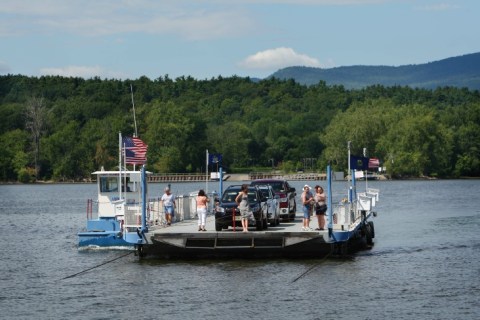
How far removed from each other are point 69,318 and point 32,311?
199cm

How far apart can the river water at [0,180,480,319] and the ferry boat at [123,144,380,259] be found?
52cm

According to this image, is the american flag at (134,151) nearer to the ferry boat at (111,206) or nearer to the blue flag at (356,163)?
the ferry boat at (111,206)

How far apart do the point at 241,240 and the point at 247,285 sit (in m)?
3.75

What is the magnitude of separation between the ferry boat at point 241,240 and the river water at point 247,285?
0.52 m

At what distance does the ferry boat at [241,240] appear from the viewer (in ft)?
130

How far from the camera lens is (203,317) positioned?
31.0m

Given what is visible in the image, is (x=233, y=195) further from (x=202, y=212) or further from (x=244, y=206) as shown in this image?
(x=244, y=206)

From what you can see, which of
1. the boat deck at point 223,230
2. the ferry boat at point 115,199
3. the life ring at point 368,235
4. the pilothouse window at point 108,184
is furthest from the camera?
the life ring at point 368,235

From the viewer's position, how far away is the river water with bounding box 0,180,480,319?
32.0m

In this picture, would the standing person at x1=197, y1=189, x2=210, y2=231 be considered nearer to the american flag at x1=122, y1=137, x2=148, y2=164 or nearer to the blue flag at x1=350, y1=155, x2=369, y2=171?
the american flag at x1=122, y1=137, x2=148, y2=164

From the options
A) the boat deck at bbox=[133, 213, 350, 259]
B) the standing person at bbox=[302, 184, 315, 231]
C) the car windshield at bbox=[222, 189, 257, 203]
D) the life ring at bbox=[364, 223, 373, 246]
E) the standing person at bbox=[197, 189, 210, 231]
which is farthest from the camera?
the life ring at bbox=[364, 223, 373, 246]

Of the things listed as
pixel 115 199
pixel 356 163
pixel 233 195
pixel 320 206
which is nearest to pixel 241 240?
pixel 233 195

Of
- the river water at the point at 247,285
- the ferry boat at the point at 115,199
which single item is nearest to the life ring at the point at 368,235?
the river water at the point at 247,285

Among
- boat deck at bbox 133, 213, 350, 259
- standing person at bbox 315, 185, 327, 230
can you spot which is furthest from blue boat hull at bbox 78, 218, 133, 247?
standing person at bbox 315, 185, 327, 230
